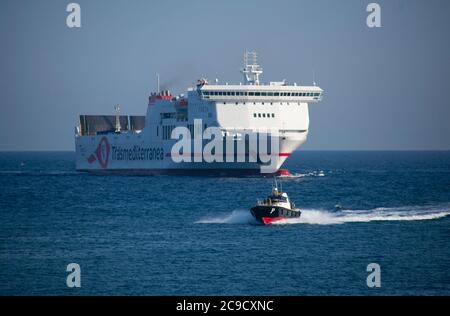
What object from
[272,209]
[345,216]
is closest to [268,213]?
[272,209]

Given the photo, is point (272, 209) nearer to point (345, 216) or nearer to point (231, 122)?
point (345, 216)

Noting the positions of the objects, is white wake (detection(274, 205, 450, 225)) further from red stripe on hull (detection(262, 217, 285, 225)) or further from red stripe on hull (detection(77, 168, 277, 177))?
red stripe on hull (detection(77, 168, 277, 177))

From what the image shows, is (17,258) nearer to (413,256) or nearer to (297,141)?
(413,256)

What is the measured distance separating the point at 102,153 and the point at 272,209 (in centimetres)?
6846

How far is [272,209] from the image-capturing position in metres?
51.2

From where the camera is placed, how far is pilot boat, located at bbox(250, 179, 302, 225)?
51.1 m

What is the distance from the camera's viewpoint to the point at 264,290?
3488 centimetres

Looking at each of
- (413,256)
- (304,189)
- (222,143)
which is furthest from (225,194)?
(413,256)

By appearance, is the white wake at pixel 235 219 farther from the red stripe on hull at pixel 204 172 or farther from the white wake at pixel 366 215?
the red stripe on hull at pixel 204 172

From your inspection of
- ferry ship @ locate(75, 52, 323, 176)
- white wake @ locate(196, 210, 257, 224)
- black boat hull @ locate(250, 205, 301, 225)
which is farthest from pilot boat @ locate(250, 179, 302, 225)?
ferry ship @ locate(75, 52, 323, 176)

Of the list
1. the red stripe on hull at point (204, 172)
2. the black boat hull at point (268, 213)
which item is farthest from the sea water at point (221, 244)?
the red stripe on hull at point (204, 172)

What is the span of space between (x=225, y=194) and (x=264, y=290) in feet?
125
